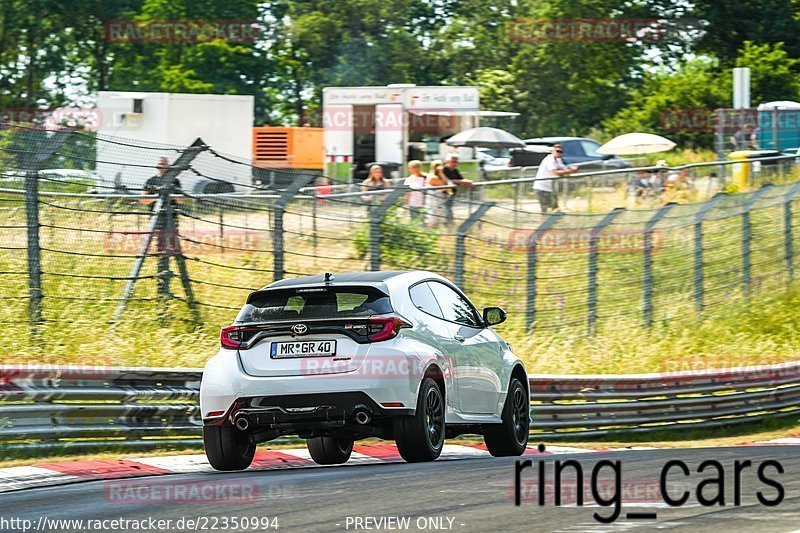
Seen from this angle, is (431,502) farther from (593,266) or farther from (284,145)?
(284,145)

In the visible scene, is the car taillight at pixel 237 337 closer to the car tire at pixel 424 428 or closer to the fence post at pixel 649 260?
the car tire at pixel 424 428

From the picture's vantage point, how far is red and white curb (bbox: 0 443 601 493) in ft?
33.9

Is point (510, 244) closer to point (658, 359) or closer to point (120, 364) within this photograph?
point (658, 359)

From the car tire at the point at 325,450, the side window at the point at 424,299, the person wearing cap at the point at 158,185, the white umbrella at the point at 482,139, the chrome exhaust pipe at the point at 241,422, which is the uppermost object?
the white umbrella at the point at 482,139

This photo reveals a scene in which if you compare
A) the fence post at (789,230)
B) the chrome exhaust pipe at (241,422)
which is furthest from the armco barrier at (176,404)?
the fence post at (789,230)

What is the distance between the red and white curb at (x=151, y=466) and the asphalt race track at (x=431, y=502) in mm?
456

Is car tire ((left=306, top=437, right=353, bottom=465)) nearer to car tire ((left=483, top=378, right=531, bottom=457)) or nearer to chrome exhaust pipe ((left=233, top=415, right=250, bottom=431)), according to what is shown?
car tire ((left=483, top=378, right=531, bottom=457))

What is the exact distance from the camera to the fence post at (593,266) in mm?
20375

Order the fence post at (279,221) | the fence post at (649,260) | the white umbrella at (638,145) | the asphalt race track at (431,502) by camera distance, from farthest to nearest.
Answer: the white umbrella at (638,145), the fence post at (649,260), the fence post at (279,221), the asphalt race track at (431,502)

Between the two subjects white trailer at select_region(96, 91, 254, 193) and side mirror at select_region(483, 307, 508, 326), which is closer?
side mirror at select_region(483, 307, 508, 326)

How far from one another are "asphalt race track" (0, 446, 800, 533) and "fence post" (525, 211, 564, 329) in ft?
31.1

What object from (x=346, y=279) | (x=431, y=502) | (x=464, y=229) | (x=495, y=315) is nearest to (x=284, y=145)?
(x=464, y=229)

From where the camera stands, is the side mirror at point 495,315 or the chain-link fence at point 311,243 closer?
the side mirror at point 495,315

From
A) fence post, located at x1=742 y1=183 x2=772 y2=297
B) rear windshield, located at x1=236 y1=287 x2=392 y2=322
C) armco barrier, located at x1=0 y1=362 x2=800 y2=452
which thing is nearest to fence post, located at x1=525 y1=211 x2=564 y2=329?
armco barrier, located at x1=0 y1=362 x2=800 y2=452
